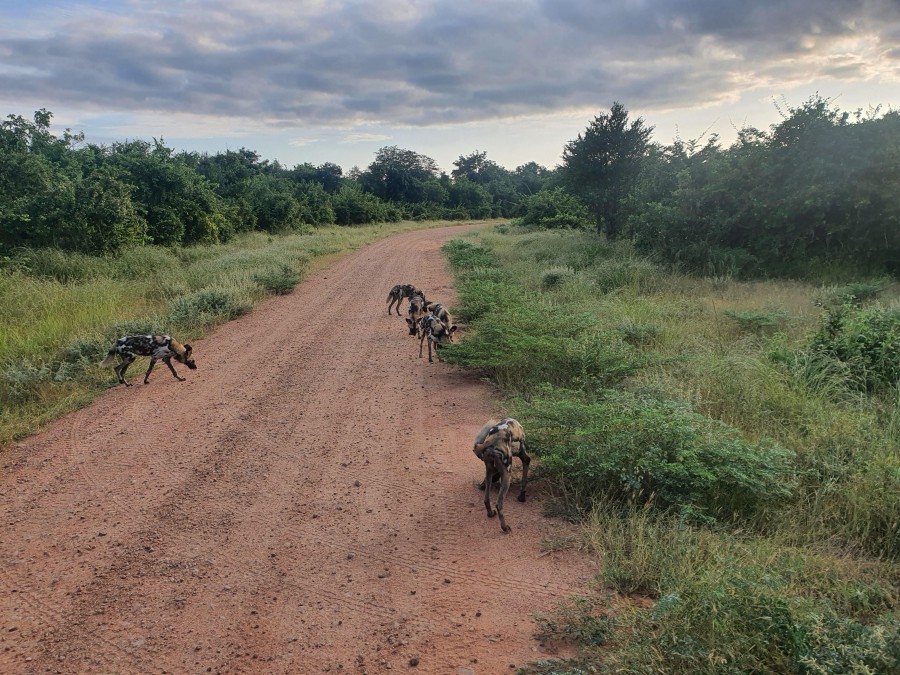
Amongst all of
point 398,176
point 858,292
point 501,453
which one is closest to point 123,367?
point 501,453

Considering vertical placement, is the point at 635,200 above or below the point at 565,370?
above

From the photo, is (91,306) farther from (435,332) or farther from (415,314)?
(435,332)

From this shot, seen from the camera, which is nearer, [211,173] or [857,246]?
[857,246]

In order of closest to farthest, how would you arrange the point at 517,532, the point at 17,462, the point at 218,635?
the point at 218,635 → the point at 517,532 → the point at 17,462

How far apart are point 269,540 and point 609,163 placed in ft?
75.9

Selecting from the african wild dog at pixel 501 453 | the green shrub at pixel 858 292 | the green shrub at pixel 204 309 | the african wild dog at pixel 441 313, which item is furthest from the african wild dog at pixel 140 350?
the green shrub at pixel 858 292

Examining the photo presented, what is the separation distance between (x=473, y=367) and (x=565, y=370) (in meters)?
1.61

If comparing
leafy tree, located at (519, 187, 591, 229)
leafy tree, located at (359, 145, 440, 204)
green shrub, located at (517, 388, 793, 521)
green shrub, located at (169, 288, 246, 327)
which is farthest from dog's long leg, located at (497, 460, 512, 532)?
leafy tree, located at (359, 145, 440, 204)

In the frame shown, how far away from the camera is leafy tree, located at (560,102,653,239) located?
75.1ft

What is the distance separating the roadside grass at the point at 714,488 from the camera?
2811 millimetres

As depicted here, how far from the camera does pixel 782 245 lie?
14.6 meters

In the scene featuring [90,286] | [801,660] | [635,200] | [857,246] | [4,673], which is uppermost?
[635,200]

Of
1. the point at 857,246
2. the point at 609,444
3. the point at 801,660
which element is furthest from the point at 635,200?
the point at 801,660

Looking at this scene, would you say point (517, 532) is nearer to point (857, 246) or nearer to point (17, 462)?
point (17, 462)
